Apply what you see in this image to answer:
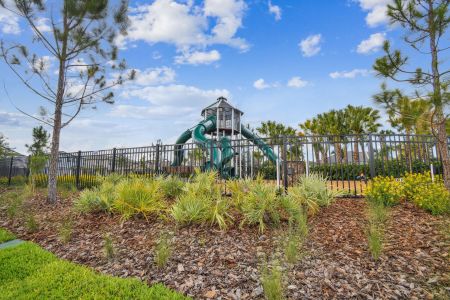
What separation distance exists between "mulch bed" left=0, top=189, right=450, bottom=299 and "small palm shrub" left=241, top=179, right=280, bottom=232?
186mm

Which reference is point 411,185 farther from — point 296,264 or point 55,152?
point 55,152

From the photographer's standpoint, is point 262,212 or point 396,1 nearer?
point 262,212

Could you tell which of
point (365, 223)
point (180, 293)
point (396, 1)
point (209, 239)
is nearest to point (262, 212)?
point (209, 239)

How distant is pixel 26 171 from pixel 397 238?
20.1 meters

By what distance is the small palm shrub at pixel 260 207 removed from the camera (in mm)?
4855

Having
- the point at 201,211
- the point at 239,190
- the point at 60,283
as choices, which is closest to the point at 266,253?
the point at 201,211

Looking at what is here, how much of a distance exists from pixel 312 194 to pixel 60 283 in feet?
14.9

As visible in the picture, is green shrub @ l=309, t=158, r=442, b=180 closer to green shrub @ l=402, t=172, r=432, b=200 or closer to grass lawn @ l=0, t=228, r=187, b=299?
green shrub @ l=402, t=172, r=432, b=200

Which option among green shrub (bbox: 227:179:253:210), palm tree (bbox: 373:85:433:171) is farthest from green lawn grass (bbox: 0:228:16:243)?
palm tree (bbox: 373:85:433:171)

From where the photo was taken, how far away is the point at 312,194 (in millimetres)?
5785

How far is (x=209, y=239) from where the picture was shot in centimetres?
448

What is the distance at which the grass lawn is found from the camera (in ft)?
9.88

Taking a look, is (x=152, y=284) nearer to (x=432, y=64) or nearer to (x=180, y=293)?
Result: (x=180, y=293)

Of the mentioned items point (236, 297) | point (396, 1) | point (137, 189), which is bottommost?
point (236, 297)
